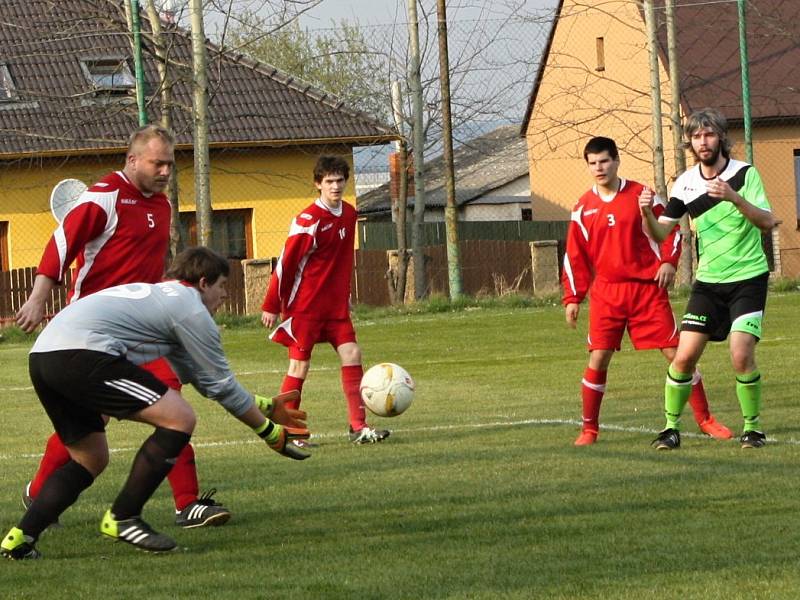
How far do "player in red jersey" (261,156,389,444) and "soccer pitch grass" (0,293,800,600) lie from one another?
502 mm

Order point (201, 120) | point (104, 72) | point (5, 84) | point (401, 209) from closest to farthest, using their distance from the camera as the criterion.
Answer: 1. point (201, 120)
2. point (5, 84)
3. point (104, 72)
4. point (401, 209)

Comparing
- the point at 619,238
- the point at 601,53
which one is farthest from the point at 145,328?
the point at 601,53

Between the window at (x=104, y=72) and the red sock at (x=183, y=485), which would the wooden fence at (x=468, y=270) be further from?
the red sock at (x=183, y=485)

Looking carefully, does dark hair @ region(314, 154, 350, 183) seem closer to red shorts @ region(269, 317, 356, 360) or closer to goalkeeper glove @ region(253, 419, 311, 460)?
red shorts @ region(269, 317, 356, 360)

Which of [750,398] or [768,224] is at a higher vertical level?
[768,224]

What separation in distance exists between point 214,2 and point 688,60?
14.6 meters

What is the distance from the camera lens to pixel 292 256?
10.5 metres

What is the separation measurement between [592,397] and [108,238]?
3.61m

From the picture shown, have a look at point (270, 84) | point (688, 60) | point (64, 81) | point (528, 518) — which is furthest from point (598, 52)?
point (528, 518)

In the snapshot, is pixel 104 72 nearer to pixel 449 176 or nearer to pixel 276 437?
pixel 449 176

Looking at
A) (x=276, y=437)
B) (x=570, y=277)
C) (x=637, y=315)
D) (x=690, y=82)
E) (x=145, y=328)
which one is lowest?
(x=276, y=437)

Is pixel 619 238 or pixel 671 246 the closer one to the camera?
pixel 671 246

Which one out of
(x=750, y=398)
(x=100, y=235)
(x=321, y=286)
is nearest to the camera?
(x=100, y=235)

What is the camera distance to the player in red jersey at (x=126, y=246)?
287 inches
